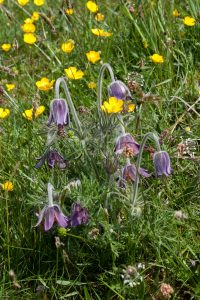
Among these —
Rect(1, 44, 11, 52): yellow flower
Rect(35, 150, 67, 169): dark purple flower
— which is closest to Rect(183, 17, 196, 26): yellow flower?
Rect(1, 44, 11, 52): yellow flower

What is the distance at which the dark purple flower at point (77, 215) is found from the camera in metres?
1.79

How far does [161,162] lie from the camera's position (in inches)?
69.0

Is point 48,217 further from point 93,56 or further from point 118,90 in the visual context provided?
point 93,56

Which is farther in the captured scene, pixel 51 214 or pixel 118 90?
pixel 118 90

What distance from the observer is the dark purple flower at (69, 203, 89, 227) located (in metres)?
1.79

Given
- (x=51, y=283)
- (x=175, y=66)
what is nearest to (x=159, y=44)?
(x=175, y=66)

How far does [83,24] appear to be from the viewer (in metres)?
3.12

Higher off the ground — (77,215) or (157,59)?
(157,59)

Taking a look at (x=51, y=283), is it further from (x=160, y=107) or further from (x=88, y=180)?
(x=160, y=107)

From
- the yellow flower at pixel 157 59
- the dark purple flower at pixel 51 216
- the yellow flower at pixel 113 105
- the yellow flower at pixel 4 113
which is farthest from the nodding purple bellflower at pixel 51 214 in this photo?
the yellow flower at pixel 157 59

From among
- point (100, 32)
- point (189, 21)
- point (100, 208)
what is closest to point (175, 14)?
point (189, 21)

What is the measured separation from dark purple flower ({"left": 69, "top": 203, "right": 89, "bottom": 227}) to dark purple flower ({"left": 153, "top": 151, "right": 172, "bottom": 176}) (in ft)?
0.88

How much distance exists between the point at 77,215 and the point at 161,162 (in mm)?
313

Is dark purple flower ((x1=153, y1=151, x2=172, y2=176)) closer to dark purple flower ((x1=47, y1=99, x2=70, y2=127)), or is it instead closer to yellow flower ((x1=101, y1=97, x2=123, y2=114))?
yellow flower ((x1=101, y1=97, x2=123, y2=114))
